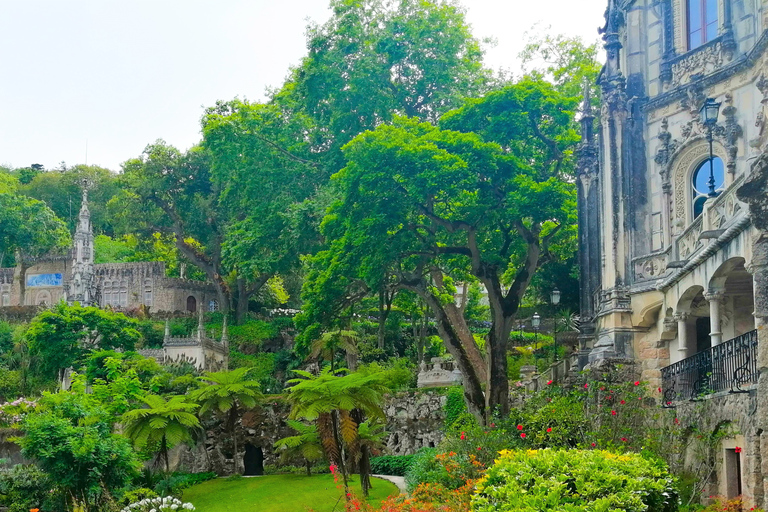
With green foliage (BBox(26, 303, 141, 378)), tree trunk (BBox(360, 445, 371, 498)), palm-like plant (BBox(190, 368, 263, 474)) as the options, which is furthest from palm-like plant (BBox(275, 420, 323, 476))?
green foliage (BBox(26, 303, 141, 378))

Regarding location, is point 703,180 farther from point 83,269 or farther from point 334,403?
point 83,269

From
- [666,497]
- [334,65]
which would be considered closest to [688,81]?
[666,497]

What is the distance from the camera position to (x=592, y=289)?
1077 inches

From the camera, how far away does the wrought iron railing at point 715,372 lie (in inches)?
555

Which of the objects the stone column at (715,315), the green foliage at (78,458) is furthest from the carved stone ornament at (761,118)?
the green foliage at (78,458)

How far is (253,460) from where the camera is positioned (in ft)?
122

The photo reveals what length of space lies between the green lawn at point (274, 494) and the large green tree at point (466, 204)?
4705 mm

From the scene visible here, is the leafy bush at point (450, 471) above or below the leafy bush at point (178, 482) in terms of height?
above

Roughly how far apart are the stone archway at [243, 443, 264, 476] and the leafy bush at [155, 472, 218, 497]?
2.08 metres

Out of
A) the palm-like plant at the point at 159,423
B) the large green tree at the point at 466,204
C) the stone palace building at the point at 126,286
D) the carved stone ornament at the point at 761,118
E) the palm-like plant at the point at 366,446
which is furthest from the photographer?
the stone palace building at the point at 126,286

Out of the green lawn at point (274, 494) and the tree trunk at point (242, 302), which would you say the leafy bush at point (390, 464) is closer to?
the green lawn at point (274, 494)

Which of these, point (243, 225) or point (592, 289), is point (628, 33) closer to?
point (592, 289)

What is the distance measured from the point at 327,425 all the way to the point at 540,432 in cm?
675

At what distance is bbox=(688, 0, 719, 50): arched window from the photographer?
22.5m
